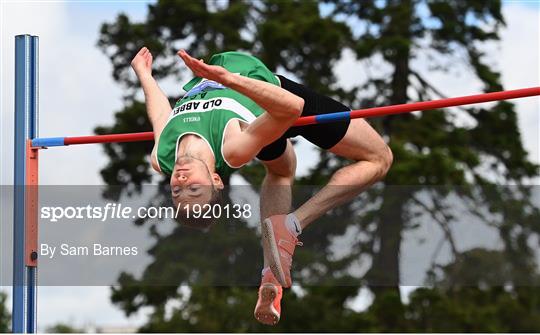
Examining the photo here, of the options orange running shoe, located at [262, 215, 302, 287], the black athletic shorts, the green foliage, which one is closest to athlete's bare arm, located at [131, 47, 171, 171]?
the black athletic shorts

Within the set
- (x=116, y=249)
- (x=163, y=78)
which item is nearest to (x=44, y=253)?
(x=116, y=249)

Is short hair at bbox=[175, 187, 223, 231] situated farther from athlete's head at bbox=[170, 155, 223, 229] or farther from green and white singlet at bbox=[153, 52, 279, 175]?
green and white singlet at bbox=[153, 52, 279, 175]

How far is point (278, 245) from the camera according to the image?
5.67 meters

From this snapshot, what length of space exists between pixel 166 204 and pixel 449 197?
676 centimetres

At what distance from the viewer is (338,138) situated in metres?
5.68

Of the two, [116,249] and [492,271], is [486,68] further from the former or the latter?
[116,249]

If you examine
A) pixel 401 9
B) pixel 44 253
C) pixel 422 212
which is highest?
pixel 401 9

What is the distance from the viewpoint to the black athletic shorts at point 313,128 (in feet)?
18.5

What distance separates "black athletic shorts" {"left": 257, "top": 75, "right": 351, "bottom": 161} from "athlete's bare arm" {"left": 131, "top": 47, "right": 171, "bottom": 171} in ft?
1.47

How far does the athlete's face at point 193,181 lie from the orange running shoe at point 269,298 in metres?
0.70

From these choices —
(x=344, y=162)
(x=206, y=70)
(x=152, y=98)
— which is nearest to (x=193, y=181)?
(x=206, y=70)

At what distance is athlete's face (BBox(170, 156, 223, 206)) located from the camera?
5.27 m

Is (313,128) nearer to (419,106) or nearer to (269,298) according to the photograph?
(419,106)

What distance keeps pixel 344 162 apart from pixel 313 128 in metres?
9.53
